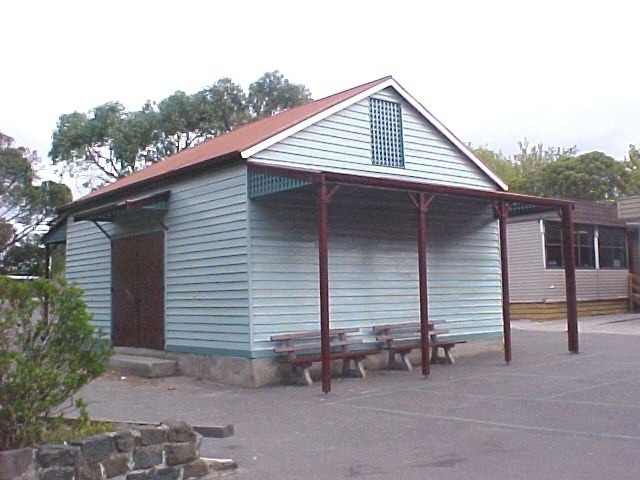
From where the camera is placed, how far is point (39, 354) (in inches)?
245

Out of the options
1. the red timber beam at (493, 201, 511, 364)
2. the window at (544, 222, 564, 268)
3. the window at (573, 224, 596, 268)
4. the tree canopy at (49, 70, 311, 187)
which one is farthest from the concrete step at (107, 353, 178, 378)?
the tree canopy at (49, 70, 311, 187)

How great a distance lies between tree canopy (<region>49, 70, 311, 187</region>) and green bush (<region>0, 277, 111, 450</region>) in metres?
36.2

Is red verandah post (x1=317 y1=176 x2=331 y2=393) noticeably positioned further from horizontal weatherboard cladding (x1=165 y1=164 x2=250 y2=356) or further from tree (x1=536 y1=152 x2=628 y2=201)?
tree (x1=536 y1=152 x2=628 y2=201)

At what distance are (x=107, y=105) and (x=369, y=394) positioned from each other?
3404cm

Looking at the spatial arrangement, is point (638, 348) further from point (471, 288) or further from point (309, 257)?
point (309, 257)

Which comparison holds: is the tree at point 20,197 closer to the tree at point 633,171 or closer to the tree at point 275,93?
the tree at point 275,93

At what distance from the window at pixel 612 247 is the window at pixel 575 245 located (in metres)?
0.67

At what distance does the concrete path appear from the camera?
7.19 meters

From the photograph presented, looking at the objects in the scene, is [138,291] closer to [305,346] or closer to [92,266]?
[92,266]

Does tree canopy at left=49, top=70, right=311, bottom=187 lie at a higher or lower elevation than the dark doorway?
higher

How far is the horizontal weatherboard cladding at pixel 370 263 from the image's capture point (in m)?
13.5

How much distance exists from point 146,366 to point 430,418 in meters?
6.50

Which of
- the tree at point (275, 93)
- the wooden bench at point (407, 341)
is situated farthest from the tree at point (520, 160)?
the wooden bench at point (407, 341)

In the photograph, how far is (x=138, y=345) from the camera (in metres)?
16.1
